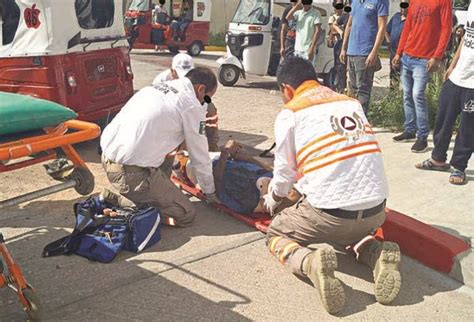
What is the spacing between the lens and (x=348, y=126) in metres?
3.30

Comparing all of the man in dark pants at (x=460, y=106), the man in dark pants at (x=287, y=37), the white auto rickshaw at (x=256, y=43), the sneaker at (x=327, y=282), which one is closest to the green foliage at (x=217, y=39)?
the white auto rickshaw at (x=256, y=43)

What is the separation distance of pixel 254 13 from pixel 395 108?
4.43m

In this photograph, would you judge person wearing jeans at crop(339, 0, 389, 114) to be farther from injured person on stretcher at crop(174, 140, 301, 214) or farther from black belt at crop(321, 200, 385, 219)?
black belt at crop(321, 200, 385, 219)

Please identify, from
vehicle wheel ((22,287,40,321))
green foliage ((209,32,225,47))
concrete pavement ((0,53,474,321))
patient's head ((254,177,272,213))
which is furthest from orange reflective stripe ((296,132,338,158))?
green foliage ((209,32,225,47))

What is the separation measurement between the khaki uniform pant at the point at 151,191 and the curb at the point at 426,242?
152 centimetres

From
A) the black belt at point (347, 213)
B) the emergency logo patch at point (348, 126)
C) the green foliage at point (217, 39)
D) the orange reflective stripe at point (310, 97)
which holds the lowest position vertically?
the green foliage at point (217, 39)

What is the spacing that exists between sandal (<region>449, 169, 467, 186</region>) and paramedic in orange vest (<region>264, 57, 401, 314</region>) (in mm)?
1898

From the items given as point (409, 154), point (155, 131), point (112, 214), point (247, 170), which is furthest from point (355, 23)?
point (112, 214)

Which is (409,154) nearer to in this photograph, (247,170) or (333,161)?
(247,170)

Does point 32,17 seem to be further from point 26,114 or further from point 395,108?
point 395,108

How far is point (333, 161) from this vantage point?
324 cm

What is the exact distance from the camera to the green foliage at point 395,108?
7.25 meters

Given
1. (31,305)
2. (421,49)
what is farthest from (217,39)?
(31,305)

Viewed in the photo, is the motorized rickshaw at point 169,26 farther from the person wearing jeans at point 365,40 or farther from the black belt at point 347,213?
the black belt at point 347,213
